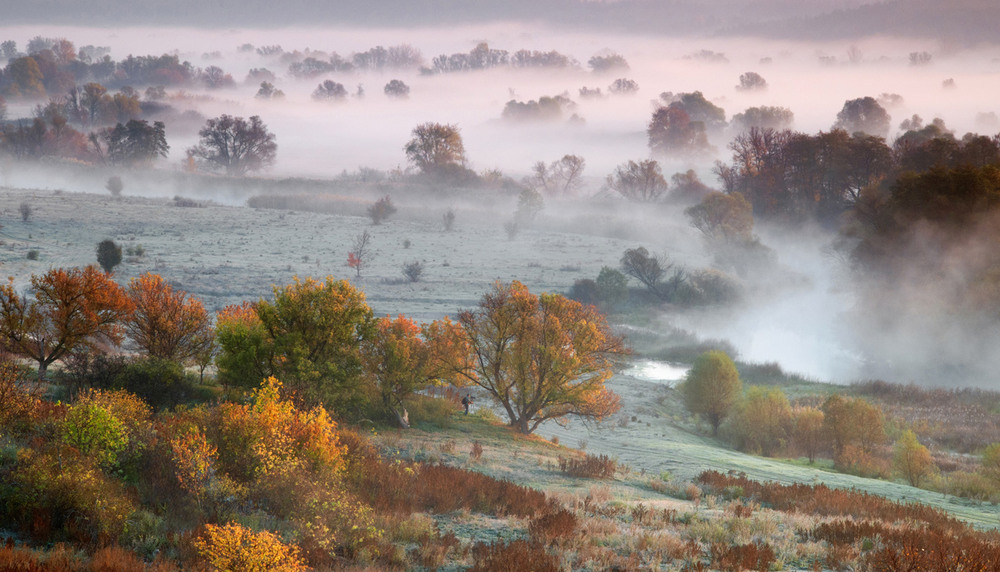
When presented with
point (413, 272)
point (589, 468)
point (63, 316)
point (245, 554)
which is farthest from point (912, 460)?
point (413, 272)

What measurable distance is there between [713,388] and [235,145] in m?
105

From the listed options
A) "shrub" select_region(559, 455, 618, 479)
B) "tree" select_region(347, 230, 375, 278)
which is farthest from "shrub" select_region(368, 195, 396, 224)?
"shrub" select_region(559, 455, 618, 479)

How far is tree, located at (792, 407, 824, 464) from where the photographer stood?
111ft

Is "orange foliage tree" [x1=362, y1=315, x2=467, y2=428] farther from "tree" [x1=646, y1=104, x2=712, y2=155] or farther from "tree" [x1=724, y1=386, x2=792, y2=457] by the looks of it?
"tree" [x1=646, y1=104, x2=712, y2=155]

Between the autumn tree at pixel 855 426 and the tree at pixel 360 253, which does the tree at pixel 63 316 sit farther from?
the tree at pixel 360 253

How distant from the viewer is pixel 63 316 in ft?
79.1

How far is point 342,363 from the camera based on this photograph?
80.6 ft

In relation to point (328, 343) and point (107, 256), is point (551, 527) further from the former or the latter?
point (107, 256)

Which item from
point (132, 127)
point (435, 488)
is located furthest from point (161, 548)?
point (132, 127)

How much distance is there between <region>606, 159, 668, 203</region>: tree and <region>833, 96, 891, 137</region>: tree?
138ft

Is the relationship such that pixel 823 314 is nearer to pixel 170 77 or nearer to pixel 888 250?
pixel 888 250

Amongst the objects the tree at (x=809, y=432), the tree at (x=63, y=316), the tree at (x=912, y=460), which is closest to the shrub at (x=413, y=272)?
the tree at (x=809, y=432)

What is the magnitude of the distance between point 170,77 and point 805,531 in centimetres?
20896

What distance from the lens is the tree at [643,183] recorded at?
110 m
